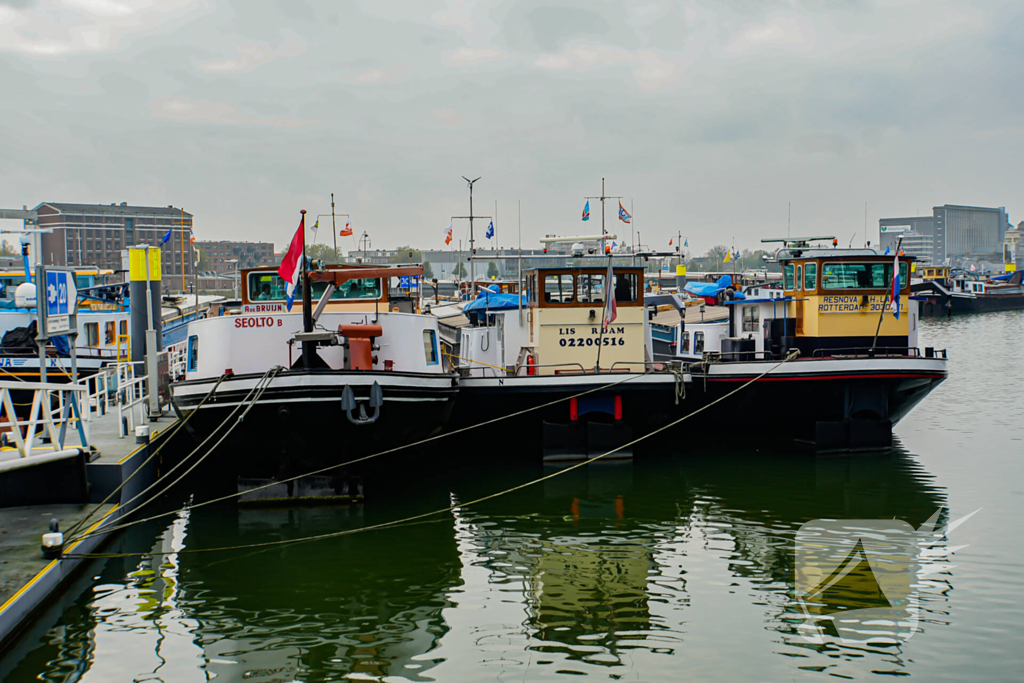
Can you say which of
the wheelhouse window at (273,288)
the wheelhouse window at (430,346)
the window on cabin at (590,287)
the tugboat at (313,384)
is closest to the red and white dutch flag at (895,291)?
the window on cabin at (590,287)

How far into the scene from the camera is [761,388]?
65.7 ft

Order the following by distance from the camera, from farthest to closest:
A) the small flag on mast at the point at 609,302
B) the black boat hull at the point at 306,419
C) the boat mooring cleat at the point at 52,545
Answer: the small flag on mast at the point at 609,302
the black boat hull at the point at 306,419
the boat mooring cleat at the point at 52,545

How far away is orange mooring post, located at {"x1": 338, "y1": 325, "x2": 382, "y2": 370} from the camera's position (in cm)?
1495

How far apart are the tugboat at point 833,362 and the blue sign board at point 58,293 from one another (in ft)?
43.0

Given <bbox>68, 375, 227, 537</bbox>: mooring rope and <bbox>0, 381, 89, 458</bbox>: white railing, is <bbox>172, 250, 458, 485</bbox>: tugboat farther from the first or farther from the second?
<bbox>0, 381, 89, 458</bbox>: white railing

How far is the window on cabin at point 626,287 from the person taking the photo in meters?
19.8

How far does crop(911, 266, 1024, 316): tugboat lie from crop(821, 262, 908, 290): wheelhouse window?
208 feet

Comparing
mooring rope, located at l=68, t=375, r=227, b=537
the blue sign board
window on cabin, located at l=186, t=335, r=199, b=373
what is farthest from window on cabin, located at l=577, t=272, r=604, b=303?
the blue sign board

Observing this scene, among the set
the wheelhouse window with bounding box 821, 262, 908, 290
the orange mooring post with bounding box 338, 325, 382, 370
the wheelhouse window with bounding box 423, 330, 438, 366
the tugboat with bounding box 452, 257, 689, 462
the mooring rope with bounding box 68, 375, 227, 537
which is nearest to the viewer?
the mooring rope with bounding box 68, 375, 227, 537

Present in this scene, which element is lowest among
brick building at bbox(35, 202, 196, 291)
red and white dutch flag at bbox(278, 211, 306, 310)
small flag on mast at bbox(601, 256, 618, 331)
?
small flag on mast at bbox(601, 256, 618, 331)

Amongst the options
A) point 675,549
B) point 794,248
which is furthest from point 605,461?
point 794,248

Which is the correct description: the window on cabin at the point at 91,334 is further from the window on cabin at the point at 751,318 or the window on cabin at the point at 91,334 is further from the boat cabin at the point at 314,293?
the window on cabin at the point at 751,318

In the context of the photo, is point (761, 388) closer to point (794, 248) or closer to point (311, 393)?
point (794, 248)

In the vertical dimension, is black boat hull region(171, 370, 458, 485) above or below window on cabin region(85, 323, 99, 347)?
below
